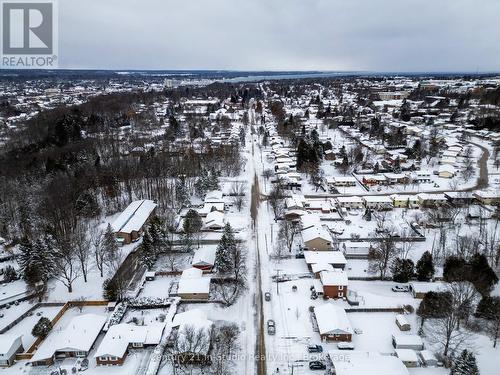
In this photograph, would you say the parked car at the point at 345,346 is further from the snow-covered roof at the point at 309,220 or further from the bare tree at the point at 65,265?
the bare tree at the point at 65,265

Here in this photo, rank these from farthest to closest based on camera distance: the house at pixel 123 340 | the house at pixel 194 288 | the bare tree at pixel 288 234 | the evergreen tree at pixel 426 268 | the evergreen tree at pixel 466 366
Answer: the bare tree at pixel 288 234
the evergreen tree at pixel 426 268
the house at pixel 194 288
the house at pixel 123 340
the evergreen tree at pixel 466 366

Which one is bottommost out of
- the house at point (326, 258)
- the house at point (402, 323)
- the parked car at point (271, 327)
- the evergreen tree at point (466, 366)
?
the parked car at point (271, 327)

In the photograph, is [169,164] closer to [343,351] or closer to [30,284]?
[30,284]

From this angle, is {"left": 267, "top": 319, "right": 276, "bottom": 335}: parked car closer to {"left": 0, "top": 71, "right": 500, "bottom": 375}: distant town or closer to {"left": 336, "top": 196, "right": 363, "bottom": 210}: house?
{"left": 0, "top": 71, "right": 500, "bottom": 375}: distant town

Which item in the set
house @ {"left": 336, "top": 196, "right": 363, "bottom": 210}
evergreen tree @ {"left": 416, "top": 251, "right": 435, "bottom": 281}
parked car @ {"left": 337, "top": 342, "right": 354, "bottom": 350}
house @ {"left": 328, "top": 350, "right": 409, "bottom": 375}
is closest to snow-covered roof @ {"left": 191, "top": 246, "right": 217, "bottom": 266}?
parked car @ {"left": 337, "top": 342, "right": 354, "bottom": 350}

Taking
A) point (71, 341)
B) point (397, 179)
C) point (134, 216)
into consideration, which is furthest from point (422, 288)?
point (134, 216)

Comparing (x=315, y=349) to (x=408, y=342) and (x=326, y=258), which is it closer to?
(x=408, y=342)

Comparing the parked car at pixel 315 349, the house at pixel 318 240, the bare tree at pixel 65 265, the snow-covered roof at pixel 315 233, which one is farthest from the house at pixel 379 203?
the bare tree at pixel 65 265
